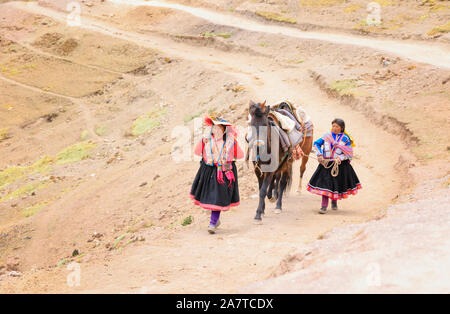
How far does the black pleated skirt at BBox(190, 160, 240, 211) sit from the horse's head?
0.70 metres

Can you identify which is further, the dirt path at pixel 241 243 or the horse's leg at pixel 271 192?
the horse's leg at pixel 271 192

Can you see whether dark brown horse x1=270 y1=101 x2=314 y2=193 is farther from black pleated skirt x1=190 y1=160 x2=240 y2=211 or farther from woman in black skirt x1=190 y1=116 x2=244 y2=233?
black pleated skirt x1=190 y1=160 x2=240 y2=211

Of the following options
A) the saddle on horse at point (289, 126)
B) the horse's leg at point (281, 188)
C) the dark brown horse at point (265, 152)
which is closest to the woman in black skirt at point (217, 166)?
the dark brown horse at point (265, 152)

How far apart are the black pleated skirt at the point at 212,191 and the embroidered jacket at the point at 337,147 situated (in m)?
1.96

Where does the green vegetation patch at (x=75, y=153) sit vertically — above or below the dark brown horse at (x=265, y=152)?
below

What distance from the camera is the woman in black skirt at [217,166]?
9.87 m

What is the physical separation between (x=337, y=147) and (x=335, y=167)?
392mm

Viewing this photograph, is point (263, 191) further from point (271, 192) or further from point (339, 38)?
point (339, 38)

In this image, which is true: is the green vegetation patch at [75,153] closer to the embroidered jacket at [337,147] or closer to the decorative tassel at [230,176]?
the decorative tassel at [230,176]

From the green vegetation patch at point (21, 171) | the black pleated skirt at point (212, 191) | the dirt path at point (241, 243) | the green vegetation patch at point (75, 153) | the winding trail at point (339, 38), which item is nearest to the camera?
the dirt path at point (241, 243)

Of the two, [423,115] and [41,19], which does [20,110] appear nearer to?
[41,19]

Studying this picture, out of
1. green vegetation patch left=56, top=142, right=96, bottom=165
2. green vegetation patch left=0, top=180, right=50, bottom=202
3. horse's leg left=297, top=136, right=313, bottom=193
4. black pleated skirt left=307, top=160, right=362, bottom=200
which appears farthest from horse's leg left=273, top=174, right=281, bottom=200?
green vegetation patch left=56, top=142, right=96, bottom=165

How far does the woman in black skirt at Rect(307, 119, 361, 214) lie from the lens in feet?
35.0

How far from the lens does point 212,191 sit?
9.95 m
